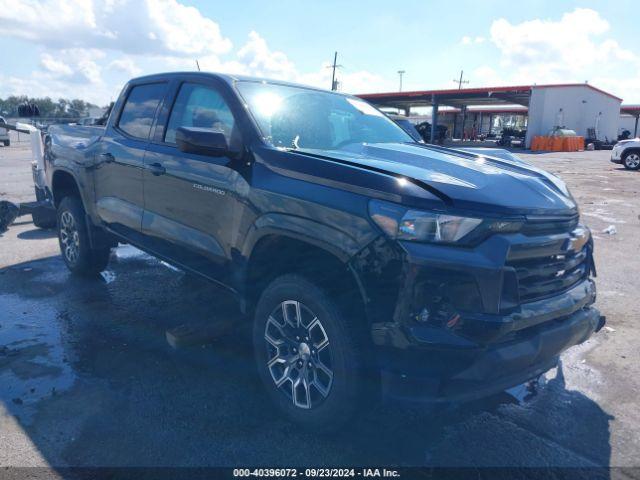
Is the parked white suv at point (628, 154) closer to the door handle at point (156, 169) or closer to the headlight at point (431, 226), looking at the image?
the door handle at point (156, 169)

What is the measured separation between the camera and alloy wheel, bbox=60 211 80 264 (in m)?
5.61

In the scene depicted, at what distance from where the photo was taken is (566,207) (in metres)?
3.00

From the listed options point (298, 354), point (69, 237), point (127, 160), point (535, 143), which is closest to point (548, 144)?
point (535, 143)

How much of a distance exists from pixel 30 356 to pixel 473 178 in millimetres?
3404

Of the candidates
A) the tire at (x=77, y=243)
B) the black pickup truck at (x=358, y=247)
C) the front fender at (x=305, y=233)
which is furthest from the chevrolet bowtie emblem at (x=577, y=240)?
the tire at (x=77, y=243)

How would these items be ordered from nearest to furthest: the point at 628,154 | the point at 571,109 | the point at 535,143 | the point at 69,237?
the point at 69,237 → the point at 628,154 → the point at 535,143 → the point at 571,109

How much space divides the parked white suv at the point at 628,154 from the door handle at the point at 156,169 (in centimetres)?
2118

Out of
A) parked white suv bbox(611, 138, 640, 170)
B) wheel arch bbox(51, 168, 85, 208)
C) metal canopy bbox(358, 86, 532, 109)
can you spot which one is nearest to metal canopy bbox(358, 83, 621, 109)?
metal canopy bbox(358, 86, 532, 109)

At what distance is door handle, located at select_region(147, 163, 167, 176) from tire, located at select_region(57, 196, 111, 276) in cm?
175

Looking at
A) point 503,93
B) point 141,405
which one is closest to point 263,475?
point 141,405

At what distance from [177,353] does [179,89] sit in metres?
2.07

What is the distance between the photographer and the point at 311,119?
381cm

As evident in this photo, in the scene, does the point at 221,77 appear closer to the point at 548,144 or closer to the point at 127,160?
the point at 127,160

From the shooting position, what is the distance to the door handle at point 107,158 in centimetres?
473
